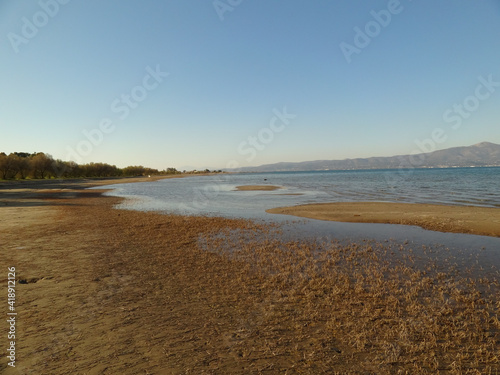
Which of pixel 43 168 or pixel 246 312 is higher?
pixel 43 168

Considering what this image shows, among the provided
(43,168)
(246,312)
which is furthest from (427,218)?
(43,168)

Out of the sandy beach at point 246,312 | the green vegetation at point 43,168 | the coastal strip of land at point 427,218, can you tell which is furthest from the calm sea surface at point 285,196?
the green vegetation at point 43,168

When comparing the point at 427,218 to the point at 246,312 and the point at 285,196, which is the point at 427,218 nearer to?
the point at 246,312

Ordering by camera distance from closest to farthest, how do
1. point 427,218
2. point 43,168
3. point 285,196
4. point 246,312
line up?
1. point 246,312
2. point 427,218
3. point 285,196
4. point 43,168

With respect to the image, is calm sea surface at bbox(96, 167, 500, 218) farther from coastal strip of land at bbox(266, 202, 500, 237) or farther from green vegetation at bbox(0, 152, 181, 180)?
green vegetation at bbox(0, 152, 181, 180)

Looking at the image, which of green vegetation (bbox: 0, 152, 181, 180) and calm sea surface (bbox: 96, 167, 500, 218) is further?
green vegetation (bbox: 0, 152, 181, 180)

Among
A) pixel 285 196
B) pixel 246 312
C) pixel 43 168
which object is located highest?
pixel 43 168

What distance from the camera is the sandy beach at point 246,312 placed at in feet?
15.4

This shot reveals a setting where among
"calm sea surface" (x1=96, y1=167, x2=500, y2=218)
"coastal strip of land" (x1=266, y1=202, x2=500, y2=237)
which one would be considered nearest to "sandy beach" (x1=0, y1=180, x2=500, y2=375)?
"coastal strip of land" (x1=266, y1=202, x2=500, y2=237)

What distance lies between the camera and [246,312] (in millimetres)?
6512

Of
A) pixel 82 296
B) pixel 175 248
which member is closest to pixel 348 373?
pixel 82 296

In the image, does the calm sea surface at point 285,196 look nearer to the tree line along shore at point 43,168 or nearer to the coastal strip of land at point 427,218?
the coastal strip of land at point 427,218

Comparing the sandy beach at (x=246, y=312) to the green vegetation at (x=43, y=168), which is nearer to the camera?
the sandy beach at (x=246, y=312)

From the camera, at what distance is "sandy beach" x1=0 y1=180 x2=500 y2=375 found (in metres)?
4.71
